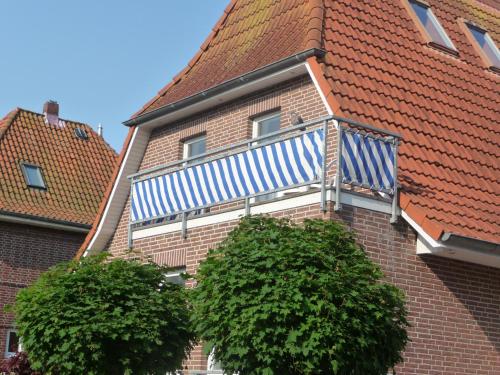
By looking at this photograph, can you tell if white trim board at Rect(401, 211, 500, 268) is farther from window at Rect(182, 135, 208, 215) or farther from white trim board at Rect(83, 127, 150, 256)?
white trim board at Rect(83, 127, 150, 256)

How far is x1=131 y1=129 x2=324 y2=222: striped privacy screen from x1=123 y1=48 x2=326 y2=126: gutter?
65.3 inches

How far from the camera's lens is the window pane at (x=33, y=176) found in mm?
25828

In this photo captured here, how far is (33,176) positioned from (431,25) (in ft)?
43.6

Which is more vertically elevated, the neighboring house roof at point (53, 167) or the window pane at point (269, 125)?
the neighboring house roof at point (53, 167)

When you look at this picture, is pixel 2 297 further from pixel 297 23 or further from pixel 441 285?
pixel 441 285

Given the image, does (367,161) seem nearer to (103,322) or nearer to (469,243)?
(469,243)

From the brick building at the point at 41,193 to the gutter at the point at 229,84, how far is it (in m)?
8.39

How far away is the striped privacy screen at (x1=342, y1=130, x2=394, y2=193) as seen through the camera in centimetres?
1201

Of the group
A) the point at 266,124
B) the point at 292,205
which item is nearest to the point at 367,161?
the point at 292,205

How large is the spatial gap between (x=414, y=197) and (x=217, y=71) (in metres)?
5.08

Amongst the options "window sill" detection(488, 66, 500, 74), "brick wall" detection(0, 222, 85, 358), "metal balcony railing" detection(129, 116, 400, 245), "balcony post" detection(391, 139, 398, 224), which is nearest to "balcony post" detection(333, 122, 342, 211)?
"metal balcony railing" detection(129, 116, 400, 245)

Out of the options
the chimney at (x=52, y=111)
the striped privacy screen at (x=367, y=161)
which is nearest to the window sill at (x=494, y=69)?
the striped privacy screen at (x=367, y=161)

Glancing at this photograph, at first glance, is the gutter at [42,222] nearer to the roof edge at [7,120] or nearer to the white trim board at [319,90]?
the roof edge at [7,120]

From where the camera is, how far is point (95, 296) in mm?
11664
